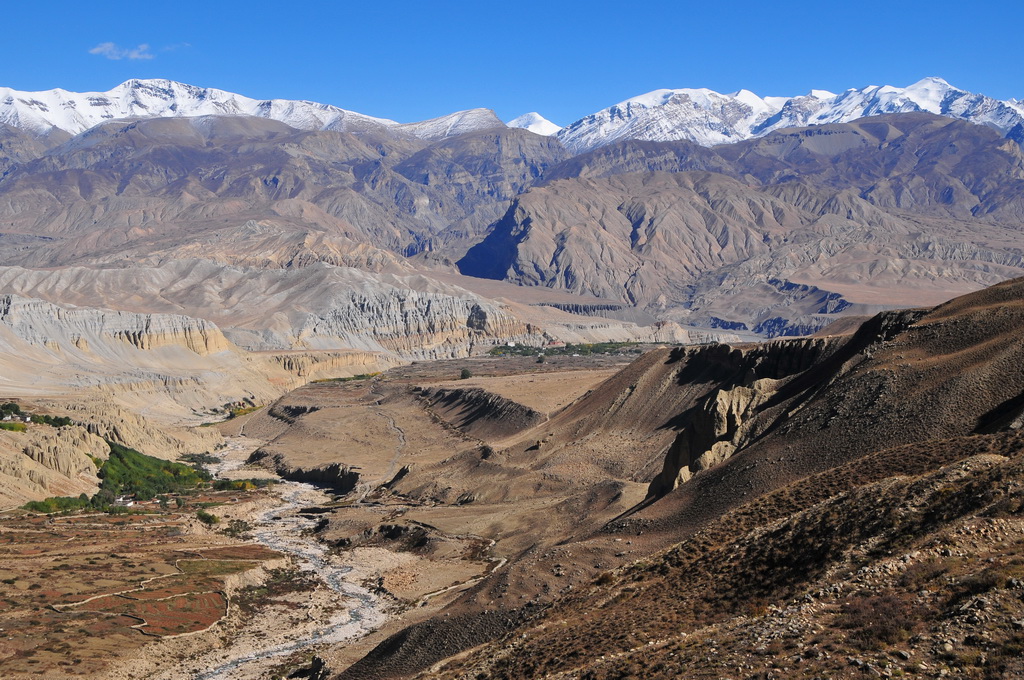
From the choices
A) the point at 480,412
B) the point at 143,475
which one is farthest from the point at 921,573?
the point at 480,412

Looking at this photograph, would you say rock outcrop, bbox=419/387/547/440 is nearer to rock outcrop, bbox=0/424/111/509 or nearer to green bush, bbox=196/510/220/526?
green bush, bbox=196/510/220/526

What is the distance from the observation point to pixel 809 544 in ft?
85.8

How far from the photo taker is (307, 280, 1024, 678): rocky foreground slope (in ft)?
65.6

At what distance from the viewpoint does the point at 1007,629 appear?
715 inches

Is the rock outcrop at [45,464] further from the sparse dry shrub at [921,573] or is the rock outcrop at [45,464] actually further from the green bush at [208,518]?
the sparse dry shrub at [921,573]

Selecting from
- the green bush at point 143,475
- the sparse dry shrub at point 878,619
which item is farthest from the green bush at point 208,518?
the sparse dry shrub at point 878,619

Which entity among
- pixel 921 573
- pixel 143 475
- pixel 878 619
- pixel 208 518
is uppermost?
pixel 921 573

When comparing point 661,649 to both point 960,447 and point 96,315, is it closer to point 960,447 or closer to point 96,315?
point 960,447

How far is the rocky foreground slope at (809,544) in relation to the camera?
19984 mm

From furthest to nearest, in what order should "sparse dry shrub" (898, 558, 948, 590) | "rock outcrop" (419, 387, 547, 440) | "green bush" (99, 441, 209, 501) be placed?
"rock outcrop" (419, 387, 547, 440), "green bush" (99, 441, 209, 501), "sparse dry shrub" (898, 558, 948, 590)

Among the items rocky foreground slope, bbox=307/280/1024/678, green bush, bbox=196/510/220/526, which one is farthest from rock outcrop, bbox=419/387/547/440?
rocky foreground slope, bbox=307/280/1024/678

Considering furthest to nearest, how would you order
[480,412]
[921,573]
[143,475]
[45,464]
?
1. [480,412]
2. [143,475]
3. [45,464]
4. [921,573]

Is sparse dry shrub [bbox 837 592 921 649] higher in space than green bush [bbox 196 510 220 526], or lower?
higher

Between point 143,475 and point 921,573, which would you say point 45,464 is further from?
point 921,573
